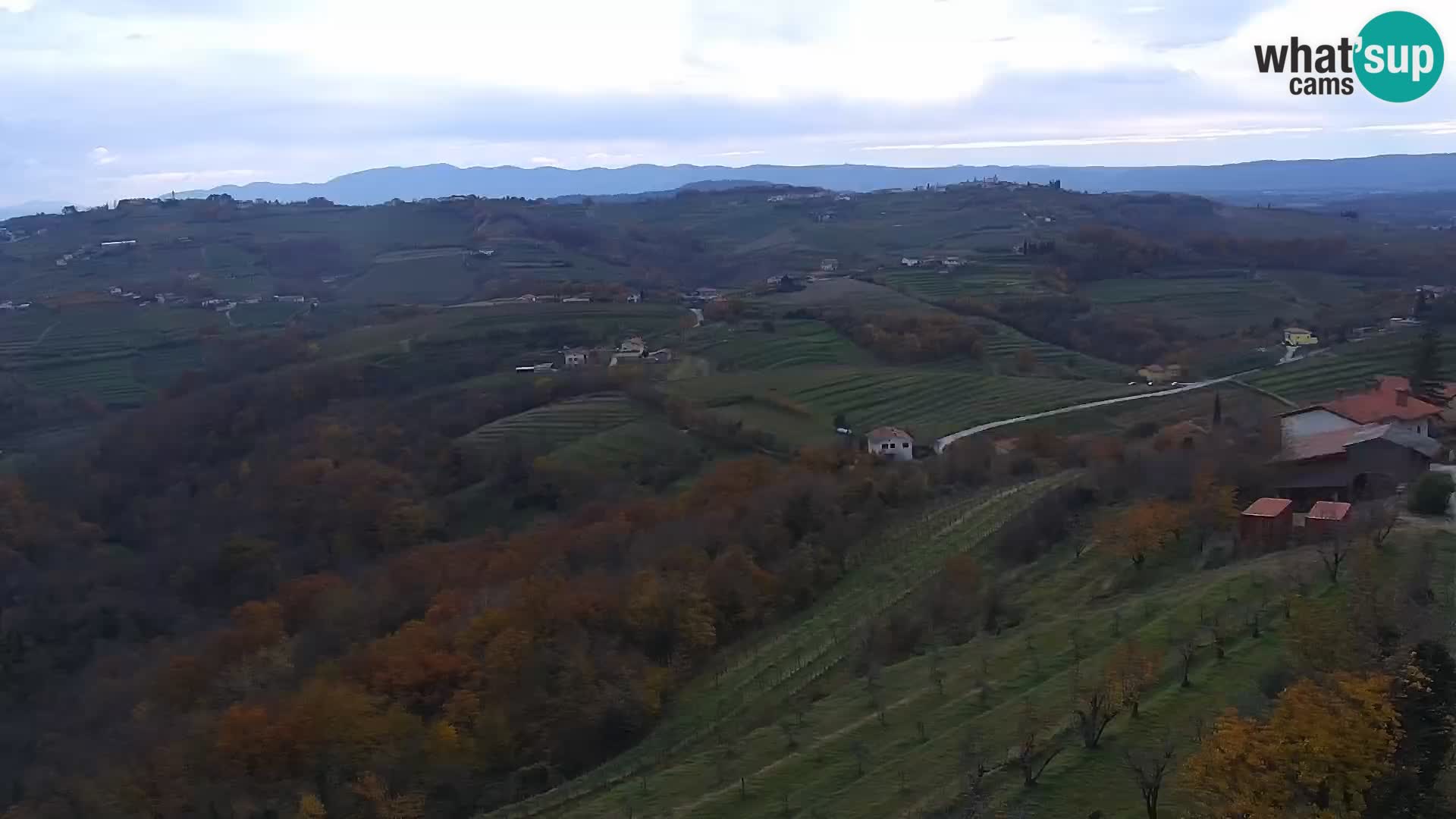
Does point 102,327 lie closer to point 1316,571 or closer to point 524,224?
point 524,224

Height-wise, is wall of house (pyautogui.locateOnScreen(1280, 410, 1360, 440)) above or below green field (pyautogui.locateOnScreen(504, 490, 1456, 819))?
above

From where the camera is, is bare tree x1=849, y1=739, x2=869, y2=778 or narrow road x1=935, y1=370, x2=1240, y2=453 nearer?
bare tree x1=849, y1=739, x2=869, y2=778

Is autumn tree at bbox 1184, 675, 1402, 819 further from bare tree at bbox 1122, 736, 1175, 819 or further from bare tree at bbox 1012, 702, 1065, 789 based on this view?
bare tree at bbox 1012, 702, 1065, 789

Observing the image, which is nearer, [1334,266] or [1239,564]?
[1239,564]

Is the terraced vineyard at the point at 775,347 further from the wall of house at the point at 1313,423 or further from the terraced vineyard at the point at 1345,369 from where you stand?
the wall of house at the point at 1313,423

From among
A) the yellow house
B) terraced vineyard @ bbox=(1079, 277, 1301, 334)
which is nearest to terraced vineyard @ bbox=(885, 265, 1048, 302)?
terraced vineyard @ bbox=(1079, 277, 1301, 334)

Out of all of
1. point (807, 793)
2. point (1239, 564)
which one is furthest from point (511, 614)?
point (1239, 564)

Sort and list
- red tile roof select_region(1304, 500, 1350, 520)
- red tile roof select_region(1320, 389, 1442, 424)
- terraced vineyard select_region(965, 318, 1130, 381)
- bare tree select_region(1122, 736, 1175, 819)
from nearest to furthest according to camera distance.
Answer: bare tree select_region(1122, 736, 1175, 819) → red tile roof select_region(1304, 500, 1350, 520) → red tile roof select_region(1320, 389, 1442, 424) → terraced vineyard select_region(965, 318, 1130, 381)
